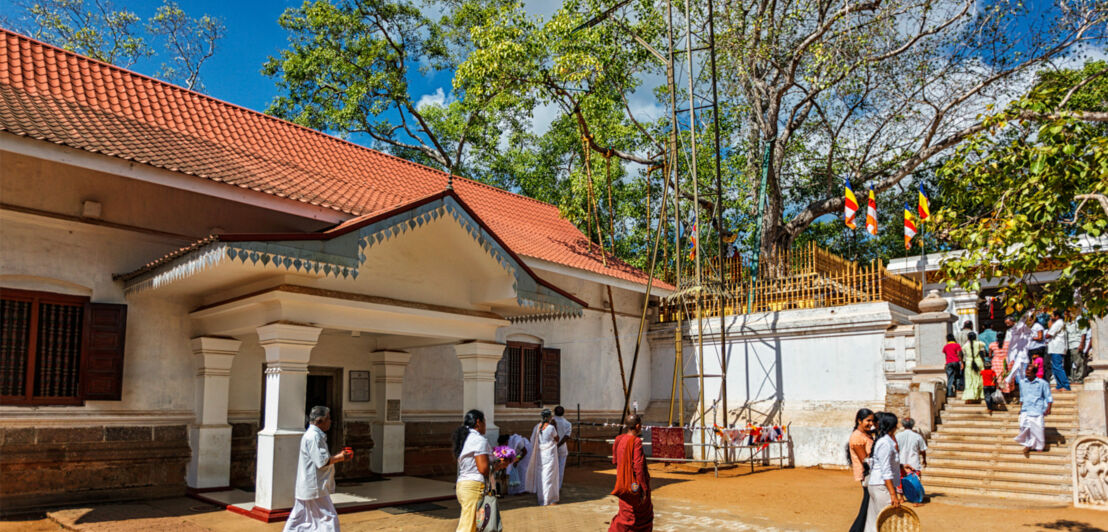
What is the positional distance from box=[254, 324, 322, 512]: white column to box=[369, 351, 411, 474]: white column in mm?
3747

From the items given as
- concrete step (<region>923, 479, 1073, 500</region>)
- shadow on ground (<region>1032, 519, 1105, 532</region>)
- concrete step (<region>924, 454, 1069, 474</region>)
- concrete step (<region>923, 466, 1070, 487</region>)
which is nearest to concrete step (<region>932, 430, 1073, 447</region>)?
concrete step (<region>924, 454, 1069, 474</region>)

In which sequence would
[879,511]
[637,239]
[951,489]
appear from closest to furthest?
[879,511] → [951,489] → [637,239]

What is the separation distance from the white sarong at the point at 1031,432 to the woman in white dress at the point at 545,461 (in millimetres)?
7191

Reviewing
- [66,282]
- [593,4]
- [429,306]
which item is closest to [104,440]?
[66,282]

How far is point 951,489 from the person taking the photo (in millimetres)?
11672

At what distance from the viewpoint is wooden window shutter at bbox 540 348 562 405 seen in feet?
53.8

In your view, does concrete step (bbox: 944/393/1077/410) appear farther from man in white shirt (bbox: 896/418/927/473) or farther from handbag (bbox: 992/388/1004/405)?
man in white shirt (bbox: 896/418/927/473)

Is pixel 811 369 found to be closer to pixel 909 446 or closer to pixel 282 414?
pixel 909 446

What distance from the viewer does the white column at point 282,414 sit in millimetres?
9164

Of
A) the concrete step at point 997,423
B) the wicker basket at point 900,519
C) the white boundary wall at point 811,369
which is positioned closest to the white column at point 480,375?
the wicker basket at point 900,519

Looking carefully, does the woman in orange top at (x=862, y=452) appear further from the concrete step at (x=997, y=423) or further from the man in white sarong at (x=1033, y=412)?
the concrete step at (x=997, y=423)

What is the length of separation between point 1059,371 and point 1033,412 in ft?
8.81

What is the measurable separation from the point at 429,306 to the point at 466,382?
1536 millimetres

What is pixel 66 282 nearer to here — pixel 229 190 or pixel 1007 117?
pixel 229 190
